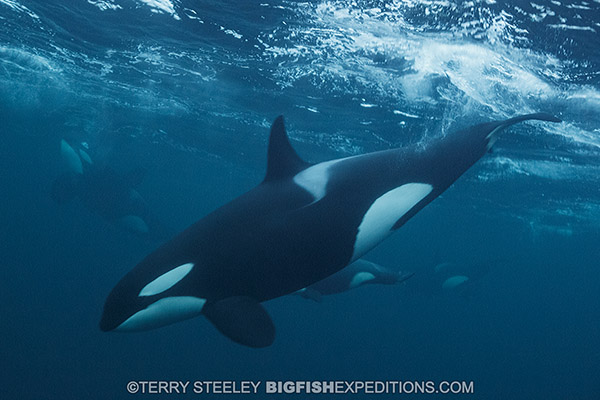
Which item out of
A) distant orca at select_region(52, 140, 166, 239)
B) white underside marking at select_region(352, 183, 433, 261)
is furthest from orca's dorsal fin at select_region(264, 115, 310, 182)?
distant orca at select_region(52, 140, 166, 239)

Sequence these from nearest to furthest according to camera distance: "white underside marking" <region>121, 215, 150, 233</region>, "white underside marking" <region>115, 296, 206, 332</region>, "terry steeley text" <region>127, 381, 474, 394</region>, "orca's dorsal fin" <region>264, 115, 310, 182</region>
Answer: "white underside marking" <region>115, 296, 206, 332</region> < "orca's dorsal fin" <region>264, 115, 310, 182</region> < "terry steeley text" <region>127, 381, 474, 394</region> < "white underside marking" <region>121, 215, 150, 233</region>

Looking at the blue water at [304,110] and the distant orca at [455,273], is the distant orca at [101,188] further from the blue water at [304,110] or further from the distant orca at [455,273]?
the distant orca at [455,273]

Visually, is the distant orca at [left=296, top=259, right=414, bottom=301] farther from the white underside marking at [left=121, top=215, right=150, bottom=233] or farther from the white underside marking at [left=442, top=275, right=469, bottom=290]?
the white underside marking at [left=442, top=275, right=469, bottom=290]

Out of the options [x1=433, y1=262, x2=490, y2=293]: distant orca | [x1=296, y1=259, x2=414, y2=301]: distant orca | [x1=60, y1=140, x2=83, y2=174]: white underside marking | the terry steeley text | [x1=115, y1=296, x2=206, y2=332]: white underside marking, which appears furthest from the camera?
[x1=433, y1=262, x2=490, y2=293]: distant orca

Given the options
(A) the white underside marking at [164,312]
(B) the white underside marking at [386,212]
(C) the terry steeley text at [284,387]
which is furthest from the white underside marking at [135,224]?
(B) the white underside marking at [386,212]

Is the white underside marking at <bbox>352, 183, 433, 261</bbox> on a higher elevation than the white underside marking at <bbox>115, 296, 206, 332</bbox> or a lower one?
higher

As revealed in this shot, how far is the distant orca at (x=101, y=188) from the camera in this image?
64.2ft

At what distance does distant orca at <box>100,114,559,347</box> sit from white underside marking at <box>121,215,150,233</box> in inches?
659

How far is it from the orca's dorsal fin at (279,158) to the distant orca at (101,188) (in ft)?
54.8

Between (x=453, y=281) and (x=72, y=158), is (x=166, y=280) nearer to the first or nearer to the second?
(x=72, y=158)

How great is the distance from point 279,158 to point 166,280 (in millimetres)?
1653

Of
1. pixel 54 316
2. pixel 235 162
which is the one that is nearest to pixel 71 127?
pixel 235 162

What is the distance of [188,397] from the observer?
14609mm

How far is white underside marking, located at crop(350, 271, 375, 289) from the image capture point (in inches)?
389
